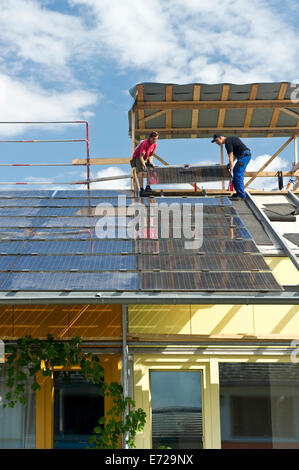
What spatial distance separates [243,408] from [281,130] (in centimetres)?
1035

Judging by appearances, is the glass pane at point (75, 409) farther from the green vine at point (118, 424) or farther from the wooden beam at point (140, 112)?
the wooden beam at point (140, 112)

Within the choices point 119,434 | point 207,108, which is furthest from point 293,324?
point 207,108

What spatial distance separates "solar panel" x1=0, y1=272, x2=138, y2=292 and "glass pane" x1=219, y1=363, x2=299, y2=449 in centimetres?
326

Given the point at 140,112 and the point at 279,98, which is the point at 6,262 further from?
the point at 279,98

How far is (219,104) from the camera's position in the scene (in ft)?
50.1

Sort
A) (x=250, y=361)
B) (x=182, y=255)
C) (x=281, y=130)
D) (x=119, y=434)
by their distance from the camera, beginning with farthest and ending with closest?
(x=281, y=130) < (x=250, y=361) < (x=119, y=434) < (x=182, y=255)

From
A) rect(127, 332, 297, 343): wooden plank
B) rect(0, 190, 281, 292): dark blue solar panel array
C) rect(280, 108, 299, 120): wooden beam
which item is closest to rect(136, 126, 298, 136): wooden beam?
rect(280, 108, 299, 120): wooden beam

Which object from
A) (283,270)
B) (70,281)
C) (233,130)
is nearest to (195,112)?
(233,130)

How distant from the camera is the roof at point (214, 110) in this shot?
1456 cm

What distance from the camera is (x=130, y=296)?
668 cm

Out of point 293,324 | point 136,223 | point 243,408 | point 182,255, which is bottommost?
point 243,408

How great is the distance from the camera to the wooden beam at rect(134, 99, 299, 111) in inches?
588

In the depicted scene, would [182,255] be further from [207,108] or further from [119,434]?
[207,108]
